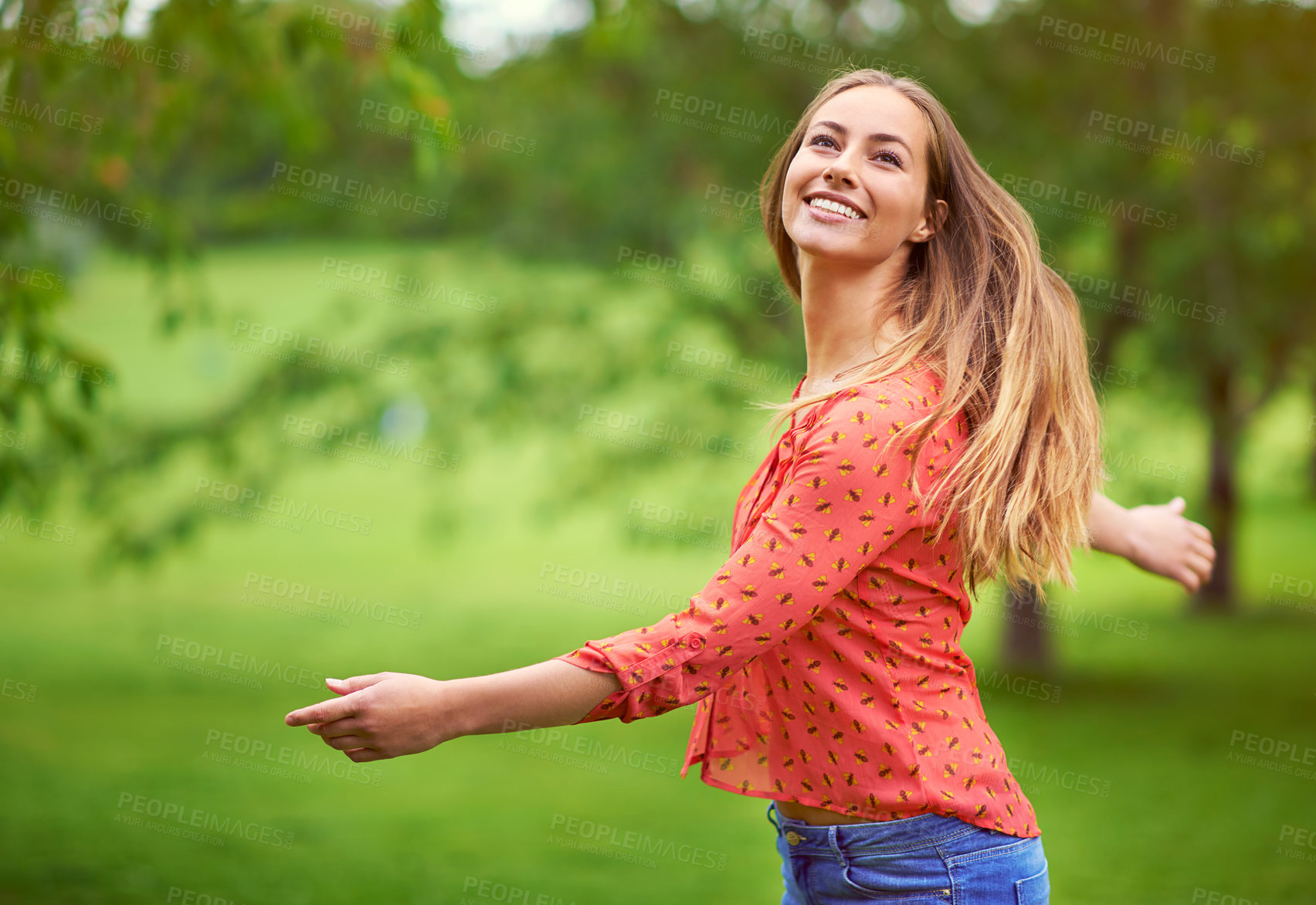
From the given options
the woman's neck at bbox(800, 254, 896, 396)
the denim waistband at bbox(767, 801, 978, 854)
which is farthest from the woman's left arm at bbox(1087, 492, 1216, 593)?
the denim waistband at bbox(767, 801, 978, 854)

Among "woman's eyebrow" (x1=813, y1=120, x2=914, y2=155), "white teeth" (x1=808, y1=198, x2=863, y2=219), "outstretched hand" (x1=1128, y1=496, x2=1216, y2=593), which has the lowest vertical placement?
"outstretched hand" (x1=1128, y1=496, x2=1216, y2=593)

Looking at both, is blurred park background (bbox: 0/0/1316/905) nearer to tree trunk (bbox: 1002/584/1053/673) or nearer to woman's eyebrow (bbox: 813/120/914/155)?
tree trunk (bbox: 1002/584/1053/673)

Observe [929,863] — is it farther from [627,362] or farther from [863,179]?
[627,362]

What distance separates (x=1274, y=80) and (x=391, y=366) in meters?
5.34

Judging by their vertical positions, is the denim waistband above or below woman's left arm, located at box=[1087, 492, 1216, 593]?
below

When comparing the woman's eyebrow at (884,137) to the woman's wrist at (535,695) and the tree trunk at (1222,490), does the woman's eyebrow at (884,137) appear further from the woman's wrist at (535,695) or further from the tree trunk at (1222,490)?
the tree trunk at (1222,490)

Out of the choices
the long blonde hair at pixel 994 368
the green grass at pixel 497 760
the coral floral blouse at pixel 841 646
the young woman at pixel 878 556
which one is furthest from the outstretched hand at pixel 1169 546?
the green grass at pixel 497 760

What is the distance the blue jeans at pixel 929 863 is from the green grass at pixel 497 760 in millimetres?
4142

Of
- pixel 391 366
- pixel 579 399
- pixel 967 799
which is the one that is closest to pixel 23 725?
pixel 391 366

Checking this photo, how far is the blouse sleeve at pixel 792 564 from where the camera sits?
4.72 feet

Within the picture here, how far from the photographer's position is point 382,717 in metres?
1.38

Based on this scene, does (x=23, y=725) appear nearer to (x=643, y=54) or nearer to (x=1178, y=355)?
(x=643, y=54)

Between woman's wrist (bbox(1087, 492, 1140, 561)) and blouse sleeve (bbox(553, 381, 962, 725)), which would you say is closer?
blouse sleeve (bbox(553, 381, 962, 725))

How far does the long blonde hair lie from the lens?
164 cm
